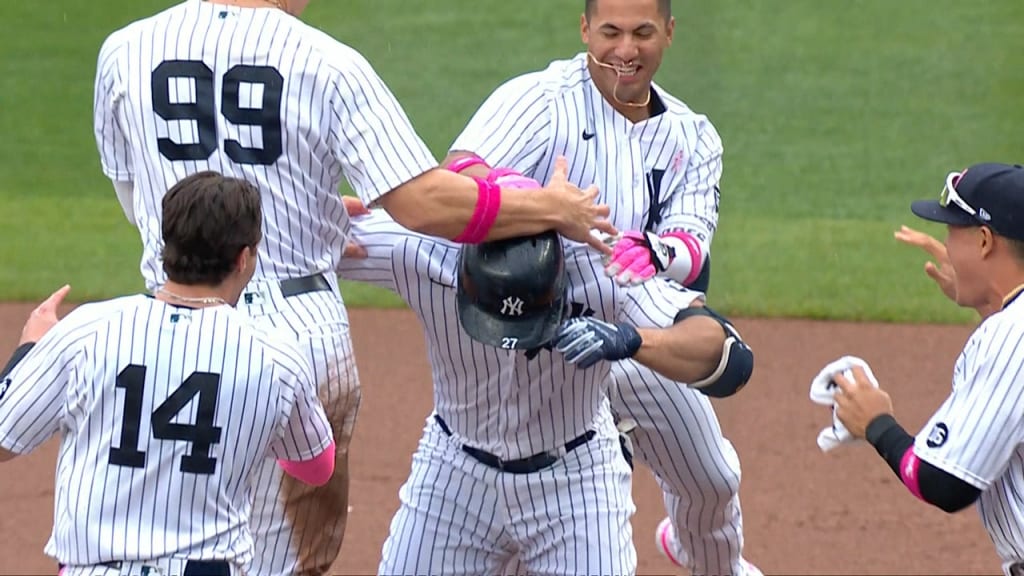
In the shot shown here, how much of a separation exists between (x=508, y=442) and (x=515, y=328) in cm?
67

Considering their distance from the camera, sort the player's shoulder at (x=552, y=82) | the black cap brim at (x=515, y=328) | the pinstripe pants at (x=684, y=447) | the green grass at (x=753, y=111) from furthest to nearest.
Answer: the green grass at (x=753, y=111) → the pinstripe pants at (x=684, y=447) → the player's shoulder at (x=552, y=82) → the black cap brim at (x=515, y=328)

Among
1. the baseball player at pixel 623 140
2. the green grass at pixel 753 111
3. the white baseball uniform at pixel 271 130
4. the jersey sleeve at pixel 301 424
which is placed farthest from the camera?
the green grass at pixel 753 111

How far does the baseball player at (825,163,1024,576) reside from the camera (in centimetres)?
368

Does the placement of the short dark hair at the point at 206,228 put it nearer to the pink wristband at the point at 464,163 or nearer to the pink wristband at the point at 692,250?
the pink wristband at the point at 464,163

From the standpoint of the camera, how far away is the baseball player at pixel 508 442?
14.4 feet

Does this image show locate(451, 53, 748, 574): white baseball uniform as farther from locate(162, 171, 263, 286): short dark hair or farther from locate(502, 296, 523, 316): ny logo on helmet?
locate(162, 171, 263, 286): short dark hair

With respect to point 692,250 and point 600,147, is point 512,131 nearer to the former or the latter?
point 600,147

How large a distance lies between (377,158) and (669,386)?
161cm

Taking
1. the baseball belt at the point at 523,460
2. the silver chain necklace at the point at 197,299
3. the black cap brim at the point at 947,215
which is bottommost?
the baseball belt at the point at 523,460

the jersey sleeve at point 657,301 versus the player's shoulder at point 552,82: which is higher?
the player's shoulder at point 552,82

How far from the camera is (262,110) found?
398 centimetres

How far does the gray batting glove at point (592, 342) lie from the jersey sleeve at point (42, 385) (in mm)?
1134

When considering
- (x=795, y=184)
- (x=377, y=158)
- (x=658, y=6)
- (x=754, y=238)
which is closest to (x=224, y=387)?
(x=377, y=158)

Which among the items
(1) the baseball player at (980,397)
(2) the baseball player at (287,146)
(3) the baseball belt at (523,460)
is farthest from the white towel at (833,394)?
(3) the baseball belt at (523,460)
